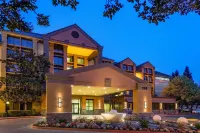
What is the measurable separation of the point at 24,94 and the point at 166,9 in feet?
123

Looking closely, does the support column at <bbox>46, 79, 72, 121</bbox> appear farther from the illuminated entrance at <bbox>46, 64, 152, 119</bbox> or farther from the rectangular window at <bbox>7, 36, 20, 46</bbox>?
the rectangular window at <bbox>7, 36, 20, 46</bbox>

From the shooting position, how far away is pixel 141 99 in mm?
36219

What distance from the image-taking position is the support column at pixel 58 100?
27.4m

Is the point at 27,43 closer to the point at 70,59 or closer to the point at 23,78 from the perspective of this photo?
the point at 23,78

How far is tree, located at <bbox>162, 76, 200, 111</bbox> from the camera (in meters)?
61.7

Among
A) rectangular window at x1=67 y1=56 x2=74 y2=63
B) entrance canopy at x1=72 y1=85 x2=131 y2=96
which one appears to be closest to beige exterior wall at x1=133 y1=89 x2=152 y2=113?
entrance canopy at x1=72 y1=85 x2=131 y2=96

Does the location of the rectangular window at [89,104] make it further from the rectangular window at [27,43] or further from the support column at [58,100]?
the support column at [58,100]

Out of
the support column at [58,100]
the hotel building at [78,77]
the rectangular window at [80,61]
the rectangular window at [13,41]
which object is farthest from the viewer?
the rectangular window at [80,61]

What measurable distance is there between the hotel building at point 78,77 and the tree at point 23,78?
228 cm

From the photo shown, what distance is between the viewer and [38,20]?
7180mm

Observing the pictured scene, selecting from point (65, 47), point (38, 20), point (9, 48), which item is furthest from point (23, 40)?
point (38, 20)

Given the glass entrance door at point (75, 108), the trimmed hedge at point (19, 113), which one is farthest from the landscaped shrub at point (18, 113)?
the glass entrance door at point (75, 108)

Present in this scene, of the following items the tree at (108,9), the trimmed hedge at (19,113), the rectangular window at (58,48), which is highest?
the rectangular window at (58,48)

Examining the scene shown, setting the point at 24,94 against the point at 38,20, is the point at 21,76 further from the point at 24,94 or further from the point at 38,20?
the point at 38,20
